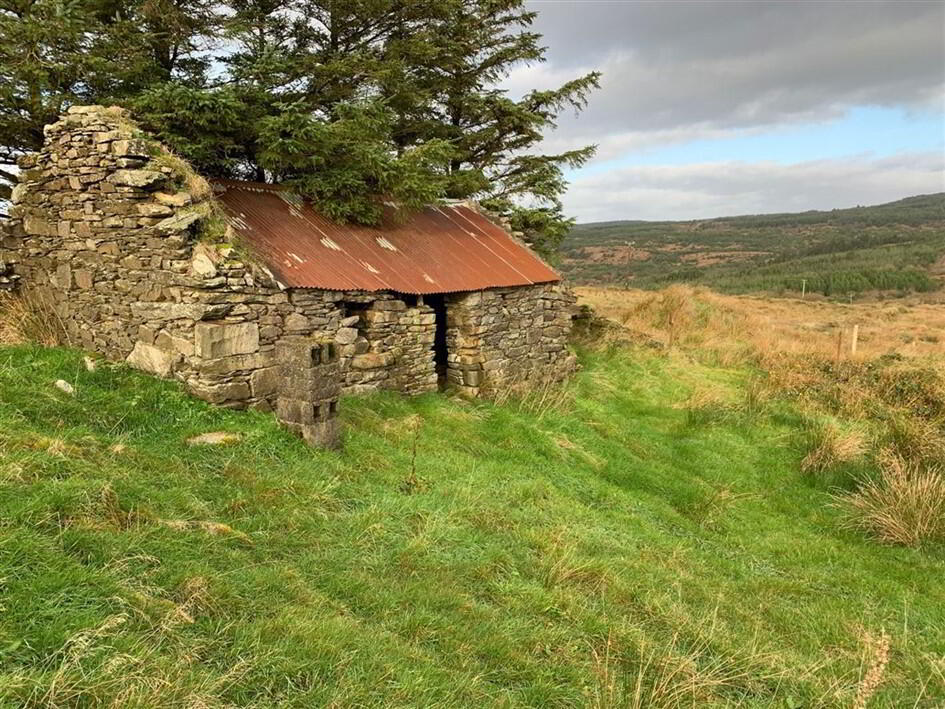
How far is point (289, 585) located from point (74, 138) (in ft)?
21.4

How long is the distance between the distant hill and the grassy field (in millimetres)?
23141

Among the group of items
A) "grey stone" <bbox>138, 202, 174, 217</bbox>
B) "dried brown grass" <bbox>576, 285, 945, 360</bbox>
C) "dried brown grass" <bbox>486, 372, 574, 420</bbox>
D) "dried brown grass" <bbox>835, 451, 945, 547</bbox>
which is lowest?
"dried brown grass" <bbox>835, 451, 945, 547</bbox>

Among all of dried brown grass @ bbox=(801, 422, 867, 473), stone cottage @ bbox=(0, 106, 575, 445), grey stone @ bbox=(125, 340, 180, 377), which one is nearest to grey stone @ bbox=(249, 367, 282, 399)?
stone cottage @ bbox=(0, 106, 575, 445)

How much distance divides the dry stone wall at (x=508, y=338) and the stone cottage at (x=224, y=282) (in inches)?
1.7

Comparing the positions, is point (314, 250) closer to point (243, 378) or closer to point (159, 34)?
point (243, 378)

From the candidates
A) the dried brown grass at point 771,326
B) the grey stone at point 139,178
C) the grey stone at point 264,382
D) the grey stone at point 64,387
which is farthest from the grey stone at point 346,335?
the dried brown grass at point 771,326

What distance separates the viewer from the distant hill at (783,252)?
4997 cm

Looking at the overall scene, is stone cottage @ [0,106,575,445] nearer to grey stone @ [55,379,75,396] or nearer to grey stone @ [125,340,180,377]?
grey stone @ [125,340,180,377]

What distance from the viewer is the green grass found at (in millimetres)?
2988

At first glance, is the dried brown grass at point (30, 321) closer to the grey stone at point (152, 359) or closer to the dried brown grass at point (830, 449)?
the grey stone at point (152, 359)

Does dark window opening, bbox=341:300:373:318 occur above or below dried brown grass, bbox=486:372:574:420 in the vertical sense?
above

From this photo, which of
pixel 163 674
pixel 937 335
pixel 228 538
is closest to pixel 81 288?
pixel 228 538

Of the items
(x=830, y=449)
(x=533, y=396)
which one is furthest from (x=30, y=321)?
(x=830, y=449)

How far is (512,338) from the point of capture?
11055 mm
